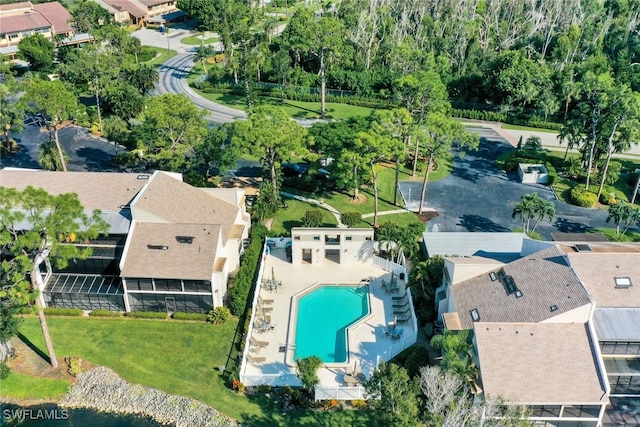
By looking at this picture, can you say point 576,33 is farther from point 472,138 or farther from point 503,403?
point 503,403

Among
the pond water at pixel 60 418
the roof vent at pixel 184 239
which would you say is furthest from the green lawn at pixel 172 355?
the roof vent at pixel 184 239

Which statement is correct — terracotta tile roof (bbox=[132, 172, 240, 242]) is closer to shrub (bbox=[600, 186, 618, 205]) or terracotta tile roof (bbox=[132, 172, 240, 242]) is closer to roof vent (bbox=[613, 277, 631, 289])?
roof vent (bbox=[613, 277, 631, 289])

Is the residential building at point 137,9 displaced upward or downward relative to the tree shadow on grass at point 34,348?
upward

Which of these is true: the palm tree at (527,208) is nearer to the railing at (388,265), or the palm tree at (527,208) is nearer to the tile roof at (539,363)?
the railing at (388,265)

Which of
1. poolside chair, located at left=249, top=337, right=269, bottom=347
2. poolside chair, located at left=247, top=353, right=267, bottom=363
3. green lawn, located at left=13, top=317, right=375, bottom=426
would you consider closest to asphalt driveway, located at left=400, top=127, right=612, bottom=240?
poolside chair, located at left=249, top=337, right=269, bottom=347

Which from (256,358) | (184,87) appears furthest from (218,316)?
(184,87)

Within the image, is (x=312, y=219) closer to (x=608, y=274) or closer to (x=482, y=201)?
(x=482, y=201)

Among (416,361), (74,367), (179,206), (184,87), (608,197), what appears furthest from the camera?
(184,87)
